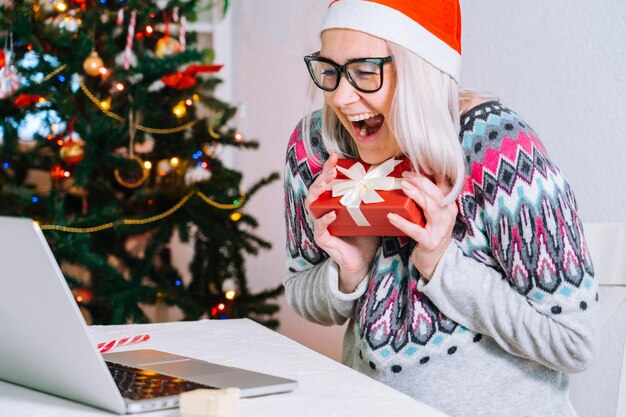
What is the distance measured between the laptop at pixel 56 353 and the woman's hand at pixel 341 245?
33 cm

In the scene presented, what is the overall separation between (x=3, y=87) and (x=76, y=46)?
0.25 metres

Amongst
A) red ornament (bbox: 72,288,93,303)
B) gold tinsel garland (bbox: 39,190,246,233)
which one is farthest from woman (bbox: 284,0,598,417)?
red ornament (bbox: 72,288,93,303)

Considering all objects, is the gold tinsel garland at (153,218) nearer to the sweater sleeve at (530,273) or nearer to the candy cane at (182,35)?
the candy cane at (182,35)

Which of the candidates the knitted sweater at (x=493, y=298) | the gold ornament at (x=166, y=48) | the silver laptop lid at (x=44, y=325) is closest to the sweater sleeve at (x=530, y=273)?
the knitted sweater at (x=493, y=298)

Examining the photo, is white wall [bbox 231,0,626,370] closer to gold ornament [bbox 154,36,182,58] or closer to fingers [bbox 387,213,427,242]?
fingers [bbox 387,213,427,242]

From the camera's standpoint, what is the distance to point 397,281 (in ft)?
4.05

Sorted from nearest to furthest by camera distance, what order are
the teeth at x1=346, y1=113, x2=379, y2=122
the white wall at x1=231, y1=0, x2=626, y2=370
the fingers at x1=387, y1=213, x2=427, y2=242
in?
the fingers at x1=387, y1=213, x2=427, y2=242 → the teeth at x1=346, y1=113, x2=379, y2=122 → the white wall at x1=231, y1=0, x2=626, y2=370

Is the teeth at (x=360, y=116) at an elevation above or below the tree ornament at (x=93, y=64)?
below

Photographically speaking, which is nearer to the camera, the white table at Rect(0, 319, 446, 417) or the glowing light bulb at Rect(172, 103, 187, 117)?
the white table at Rect(0, 319, 446, 417)

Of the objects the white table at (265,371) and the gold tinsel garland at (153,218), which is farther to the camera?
the gold tinsel garland at (153,218)

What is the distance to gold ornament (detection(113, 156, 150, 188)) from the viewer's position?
2.54 m

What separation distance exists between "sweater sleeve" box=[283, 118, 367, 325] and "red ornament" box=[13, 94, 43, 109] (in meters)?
1.28

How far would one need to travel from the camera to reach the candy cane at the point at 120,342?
1.08 m

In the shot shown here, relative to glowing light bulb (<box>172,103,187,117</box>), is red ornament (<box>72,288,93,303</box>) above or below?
below
